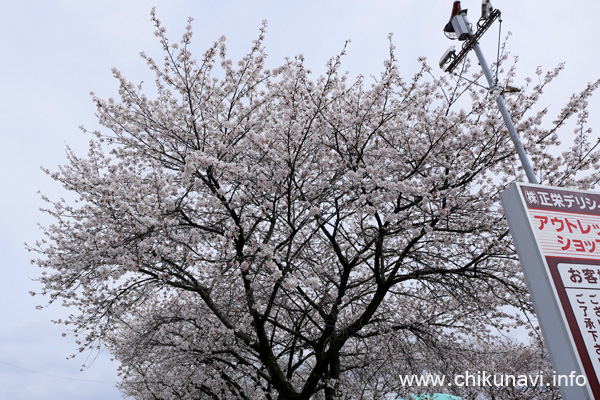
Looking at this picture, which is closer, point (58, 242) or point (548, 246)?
point (548, 246)

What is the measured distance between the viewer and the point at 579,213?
360 cm

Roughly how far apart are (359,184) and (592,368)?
434 cm

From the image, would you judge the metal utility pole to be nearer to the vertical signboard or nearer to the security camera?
the security camera

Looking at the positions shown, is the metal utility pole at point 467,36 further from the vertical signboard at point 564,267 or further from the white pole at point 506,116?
the vertical signboard at point 564,267

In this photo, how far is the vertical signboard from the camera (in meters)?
2.91

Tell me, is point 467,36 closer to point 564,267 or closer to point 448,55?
point 448,55

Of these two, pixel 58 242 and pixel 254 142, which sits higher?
pixel 254 142

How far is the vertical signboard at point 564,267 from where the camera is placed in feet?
9.55

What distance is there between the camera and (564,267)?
3.21 metres

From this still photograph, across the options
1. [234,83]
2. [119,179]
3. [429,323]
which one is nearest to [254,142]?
[234,83]

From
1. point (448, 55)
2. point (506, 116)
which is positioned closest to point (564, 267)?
point (506, 116)

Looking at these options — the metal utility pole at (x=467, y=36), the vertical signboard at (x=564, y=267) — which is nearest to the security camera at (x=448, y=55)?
the metal utility pole at (x=467, y=36)

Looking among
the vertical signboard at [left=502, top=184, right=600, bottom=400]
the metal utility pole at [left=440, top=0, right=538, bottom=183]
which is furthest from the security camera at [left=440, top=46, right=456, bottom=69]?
the vertical signboard at [left=502, top=184, right=600, bottom=400]

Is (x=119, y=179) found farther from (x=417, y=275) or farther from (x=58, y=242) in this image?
(x=417, y=275)
